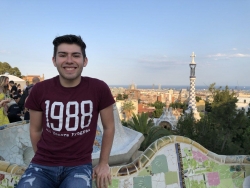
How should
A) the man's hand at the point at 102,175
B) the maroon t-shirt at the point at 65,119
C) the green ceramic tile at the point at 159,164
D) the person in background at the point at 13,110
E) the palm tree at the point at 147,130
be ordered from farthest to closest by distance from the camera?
the palm tree at the point at 147,130 → the person in background at the point at 13,110 → the green ceramic tile at the point at 159,164 → the man's hand at the point at 102,175 → the maroon t-shirt at the point at 65,119

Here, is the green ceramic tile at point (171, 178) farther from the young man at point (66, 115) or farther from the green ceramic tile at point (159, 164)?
the young man at point (66, 115)

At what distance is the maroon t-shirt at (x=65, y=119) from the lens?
167 cm

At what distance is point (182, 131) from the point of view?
26.8 feet

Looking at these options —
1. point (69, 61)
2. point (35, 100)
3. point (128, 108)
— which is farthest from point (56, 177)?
point (128, 108)

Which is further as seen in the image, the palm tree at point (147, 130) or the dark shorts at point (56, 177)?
the palm tree at point (147, 130)

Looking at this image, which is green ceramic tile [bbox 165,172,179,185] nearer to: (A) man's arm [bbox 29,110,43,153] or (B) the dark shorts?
(B) the dark shorts

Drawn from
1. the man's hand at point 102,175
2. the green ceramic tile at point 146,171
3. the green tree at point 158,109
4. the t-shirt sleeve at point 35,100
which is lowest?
the green tree at point 158,109

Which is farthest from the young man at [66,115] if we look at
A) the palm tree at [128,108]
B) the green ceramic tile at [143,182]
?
the palm tree at [128,108]

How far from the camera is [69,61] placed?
1.64 m

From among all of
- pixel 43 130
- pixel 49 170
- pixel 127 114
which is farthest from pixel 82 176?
pixel 127 114

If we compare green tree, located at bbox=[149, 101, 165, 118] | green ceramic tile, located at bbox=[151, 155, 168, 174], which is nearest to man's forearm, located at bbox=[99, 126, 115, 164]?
green ceramic tile, located at bbox=[151, 155, 168, 174]

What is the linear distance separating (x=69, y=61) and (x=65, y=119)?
0.36 m

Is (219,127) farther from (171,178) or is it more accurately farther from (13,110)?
(171,178)

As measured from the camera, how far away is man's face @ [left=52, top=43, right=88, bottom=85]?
1.65 meters
